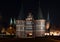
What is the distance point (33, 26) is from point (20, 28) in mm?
5401

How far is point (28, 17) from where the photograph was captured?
90.8m

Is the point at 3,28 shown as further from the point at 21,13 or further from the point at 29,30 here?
the point at 29,30

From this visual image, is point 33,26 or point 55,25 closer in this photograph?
point 33,26

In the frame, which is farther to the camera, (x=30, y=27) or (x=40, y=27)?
(x=40, y=27)

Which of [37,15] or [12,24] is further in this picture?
[12,24]

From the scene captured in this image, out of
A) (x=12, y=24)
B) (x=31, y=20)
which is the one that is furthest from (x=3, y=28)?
(x=31, y=20)

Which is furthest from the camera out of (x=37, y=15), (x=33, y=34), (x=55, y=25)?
(x=55, y=25)

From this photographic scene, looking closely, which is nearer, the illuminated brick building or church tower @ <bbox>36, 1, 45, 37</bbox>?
church tower @ <bbox>36, 1, 45, 37</bbox>

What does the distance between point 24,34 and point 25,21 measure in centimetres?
546

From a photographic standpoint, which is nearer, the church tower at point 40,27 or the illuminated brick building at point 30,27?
the church tower at point 40,27

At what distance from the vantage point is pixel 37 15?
9462 centimetres

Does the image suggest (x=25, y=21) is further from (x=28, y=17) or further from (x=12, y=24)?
(x=12, y=24)

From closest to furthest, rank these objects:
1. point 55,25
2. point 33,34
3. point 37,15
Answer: point 33,34 → point 37,15 → point 55,25

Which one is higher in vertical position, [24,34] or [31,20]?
[31,20]
